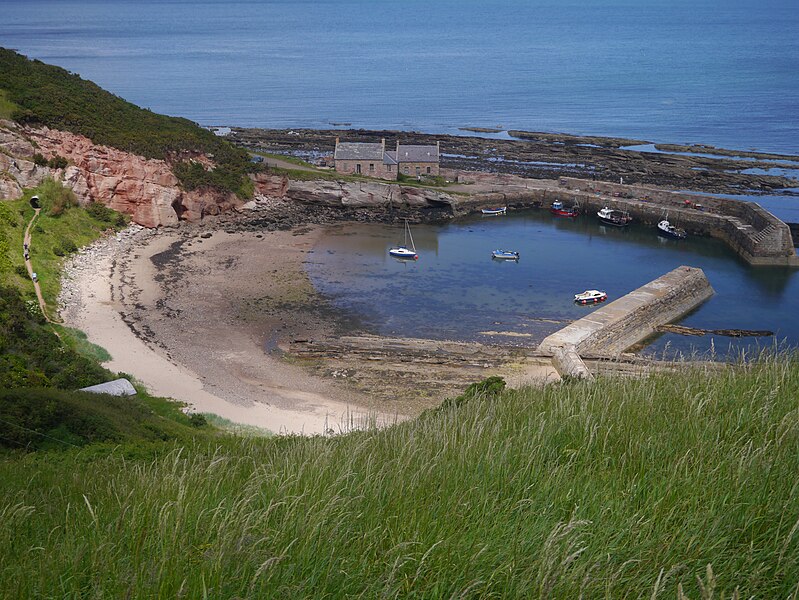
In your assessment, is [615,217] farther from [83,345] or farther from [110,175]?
[83,345]

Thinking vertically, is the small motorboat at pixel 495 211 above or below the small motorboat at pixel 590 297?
above

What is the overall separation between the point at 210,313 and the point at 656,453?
2613 centimetres

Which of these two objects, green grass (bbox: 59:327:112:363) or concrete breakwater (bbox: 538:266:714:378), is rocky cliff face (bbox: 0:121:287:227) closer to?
green grass (bbox: 59:327:112:363)

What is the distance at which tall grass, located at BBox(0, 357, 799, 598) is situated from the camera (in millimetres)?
4277

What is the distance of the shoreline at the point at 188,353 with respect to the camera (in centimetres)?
2201

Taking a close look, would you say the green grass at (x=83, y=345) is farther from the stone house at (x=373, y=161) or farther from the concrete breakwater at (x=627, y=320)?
the stone house at (x=373, y=161)

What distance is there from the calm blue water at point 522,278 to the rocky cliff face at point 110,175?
26.5 feet

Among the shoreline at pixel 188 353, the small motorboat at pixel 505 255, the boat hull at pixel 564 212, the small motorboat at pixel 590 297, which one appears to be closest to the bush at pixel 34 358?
the shoreline at pixel 188 353

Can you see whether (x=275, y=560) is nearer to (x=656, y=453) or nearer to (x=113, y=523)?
(x=113, y=523)

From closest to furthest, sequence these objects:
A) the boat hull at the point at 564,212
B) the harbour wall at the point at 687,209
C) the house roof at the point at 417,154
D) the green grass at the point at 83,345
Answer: the green grass at the point at 83,345 → the harbour wall at the point at 687,209 → the boat hull at the point at 564,212 → the house roof at the point at 417,154

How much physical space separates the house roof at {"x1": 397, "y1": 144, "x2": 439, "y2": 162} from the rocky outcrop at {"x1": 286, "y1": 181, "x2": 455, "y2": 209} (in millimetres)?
5431

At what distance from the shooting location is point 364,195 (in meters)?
49.2

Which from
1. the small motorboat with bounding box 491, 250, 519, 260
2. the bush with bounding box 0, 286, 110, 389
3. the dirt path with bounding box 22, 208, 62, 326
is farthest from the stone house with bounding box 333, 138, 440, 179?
the bush with bounding box 0, 286, 110, 389

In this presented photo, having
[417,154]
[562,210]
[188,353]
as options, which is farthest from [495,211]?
[188,353]
